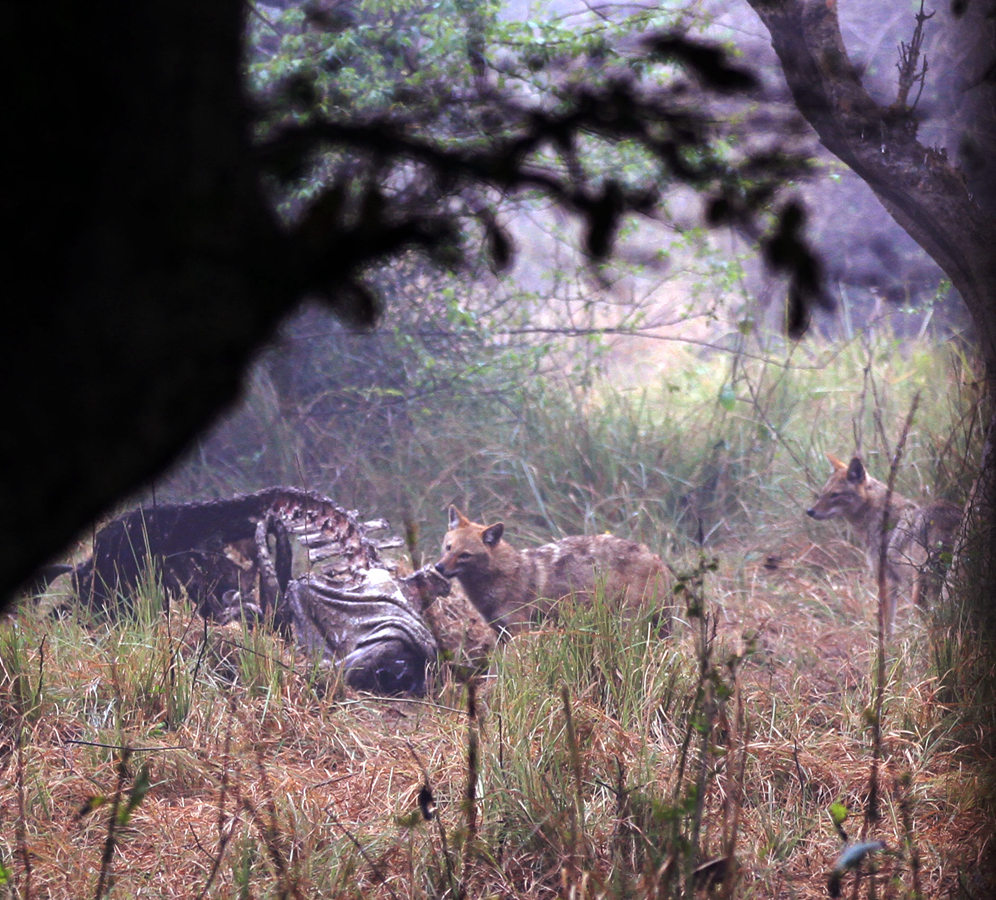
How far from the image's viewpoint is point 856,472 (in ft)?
17.4

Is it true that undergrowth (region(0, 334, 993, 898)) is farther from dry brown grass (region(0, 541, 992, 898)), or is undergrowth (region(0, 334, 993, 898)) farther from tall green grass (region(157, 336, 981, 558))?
tall green grass (region(157, 336, 981, 558))

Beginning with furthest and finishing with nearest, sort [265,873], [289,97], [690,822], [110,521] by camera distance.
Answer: [110,521], [265,873], [690,822], [289,97]

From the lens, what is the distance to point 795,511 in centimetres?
633

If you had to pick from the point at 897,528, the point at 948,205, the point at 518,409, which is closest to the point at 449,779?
the point at 948,205

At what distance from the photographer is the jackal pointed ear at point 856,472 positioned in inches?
205

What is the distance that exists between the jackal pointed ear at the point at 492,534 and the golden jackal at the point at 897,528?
6.07 feet

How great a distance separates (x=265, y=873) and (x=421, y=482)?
445 centimetres

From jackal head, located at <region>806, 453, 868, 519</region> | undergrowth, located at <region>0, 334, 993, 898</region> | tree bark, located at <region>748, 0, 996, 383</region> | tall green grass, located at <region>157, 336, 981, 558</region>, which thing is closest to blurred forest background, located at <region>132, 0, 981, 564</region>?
tall green grass, located at <region>157, 336, 981, 558</region>

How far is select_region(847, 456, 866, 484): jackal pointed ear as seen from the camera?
205 inches

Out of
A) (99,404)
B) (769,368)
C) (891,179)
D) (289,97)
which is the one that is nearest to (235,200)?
(99,404)

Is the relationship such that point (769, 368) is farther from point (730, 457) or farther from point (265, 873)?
point (265, 873)

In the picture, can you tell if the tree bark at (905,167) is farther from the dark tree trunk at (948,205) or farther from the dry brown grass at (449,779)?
the dry brown grass at (449,779)

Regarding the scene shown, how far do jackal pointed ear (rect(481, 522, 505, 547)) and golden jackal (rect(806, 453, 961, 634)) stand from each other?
185 cm

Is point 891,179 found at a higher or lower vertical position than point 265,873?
higher
